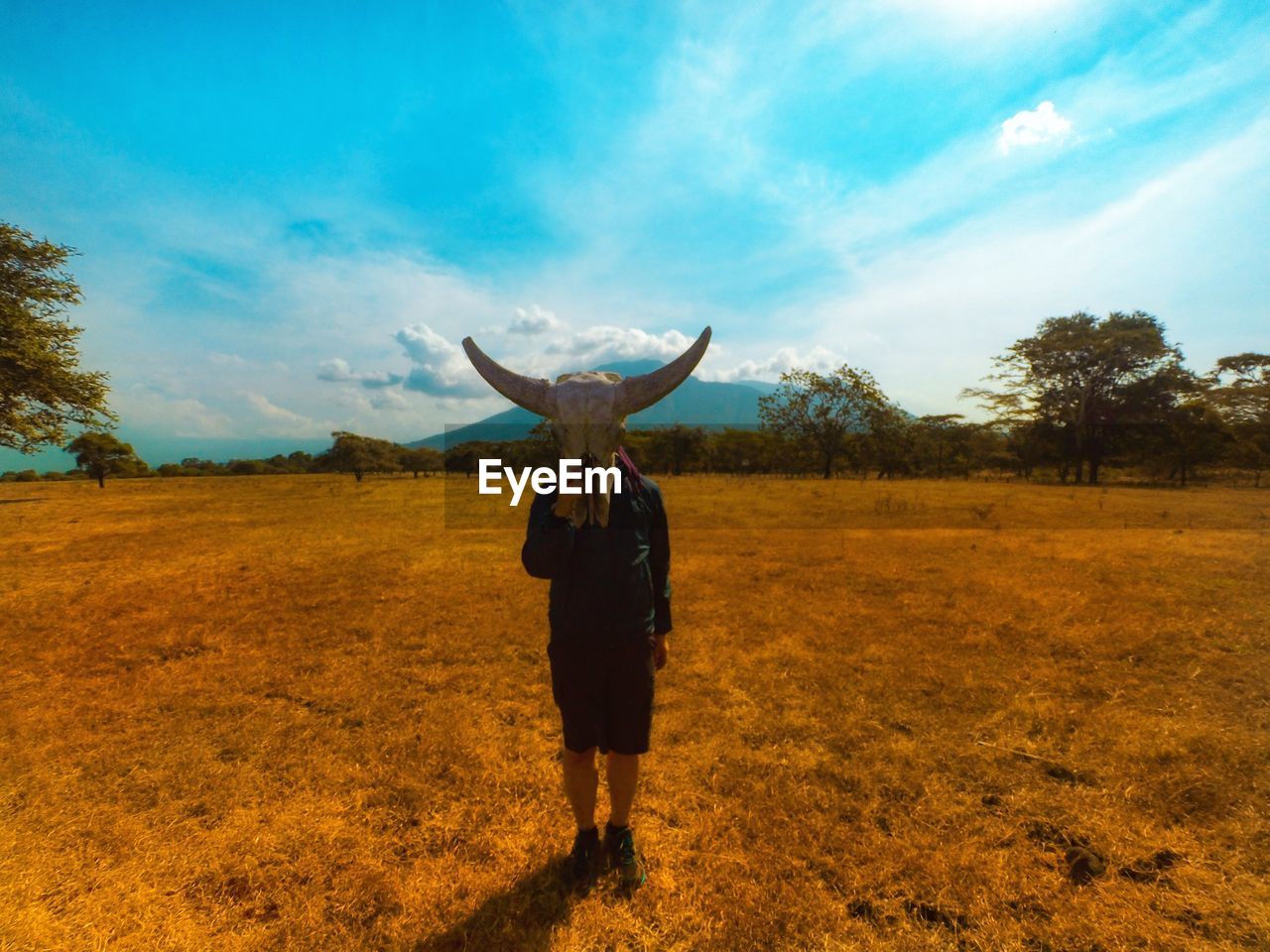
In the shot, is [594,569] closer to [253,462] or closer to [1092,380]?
[1092,380]

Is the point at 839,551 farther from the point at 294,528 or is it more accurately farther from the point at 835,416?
the point at 835,416

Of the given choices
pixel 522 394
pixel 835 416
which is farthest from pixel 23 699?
pixel 835 416

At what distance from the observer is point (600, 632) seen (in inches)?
92.7

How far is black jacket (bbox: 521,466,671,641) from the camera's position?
229 cm

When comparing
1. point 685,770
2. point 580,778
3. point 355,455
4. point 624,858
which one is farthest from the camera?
point 355,455

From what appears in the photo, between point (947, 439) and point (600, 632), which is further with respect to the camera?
point (947, 439)

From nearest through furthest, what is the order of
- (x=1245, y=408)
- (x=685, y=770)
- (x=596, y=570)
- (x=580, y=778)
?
1. (x=596, y=570)
2. (x=580, y=778)
3. (x=685, y=770)
4. (x=1245, y=408)

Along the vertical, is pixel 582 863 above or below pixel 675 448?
below

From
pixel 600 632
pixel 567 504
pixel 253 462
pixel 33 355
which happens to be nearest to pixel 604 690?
pixel 600 632

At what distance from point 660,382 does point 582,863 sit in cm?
269

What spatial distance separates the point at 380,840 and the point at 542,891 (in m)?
1.14

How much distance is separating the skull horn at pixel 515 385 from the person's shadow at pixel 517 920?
2578mm

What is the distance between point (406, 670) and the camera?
535 centimetres

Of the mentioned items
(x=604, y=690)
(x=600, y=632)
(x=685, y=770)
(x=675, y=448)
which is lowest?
(x=685, y=770)
